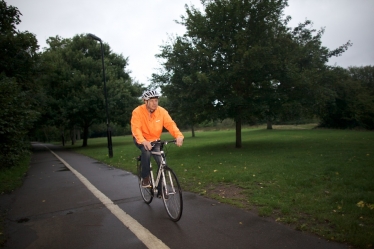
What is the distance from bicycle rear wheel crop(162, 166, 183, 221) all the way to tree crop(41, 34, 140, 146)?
19.5 m

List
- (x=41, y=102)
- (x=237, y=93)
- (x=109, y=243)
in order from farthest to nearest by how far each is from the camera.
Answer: (x=41, y=102) < (x=237, y=93) < (x=109, y=243)

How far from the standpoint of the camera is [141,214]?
4.46 metres

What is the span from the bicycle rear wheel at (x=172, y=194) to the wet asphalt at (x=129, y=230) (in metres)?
0.15

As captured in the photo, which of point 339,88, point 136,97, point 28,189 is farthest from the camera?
point 339,88

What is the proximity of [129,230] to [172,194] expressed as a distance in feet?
2.86

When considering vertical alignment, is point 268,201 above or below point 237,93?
below

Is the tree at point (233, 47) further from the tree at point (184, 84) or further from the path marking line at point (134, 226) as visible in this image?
the path marking line at point (134, 226)

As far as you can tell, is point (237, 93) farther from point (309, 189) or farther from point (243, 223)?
point (243, 223)

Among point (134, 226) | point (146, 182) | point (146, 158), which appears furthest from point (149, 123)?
point (134, 226)

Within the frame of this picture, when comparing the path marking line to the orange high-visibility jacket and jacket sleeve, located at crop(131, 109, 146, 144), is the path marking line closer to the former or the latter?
jacket sleeve, located at crop(131, 109, 146, 144)

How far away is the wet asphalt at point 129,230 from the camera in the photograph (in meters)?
3.28

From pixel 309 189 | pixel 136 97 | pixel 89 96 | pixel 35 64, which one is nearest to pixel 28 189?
pixel 309 189

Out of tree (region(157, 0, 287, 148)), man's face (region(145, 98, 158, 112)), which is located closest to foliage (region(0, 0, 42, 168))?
tree (region(157, 0, 287, 148))

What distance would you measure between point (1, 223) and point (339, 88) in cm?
4056
